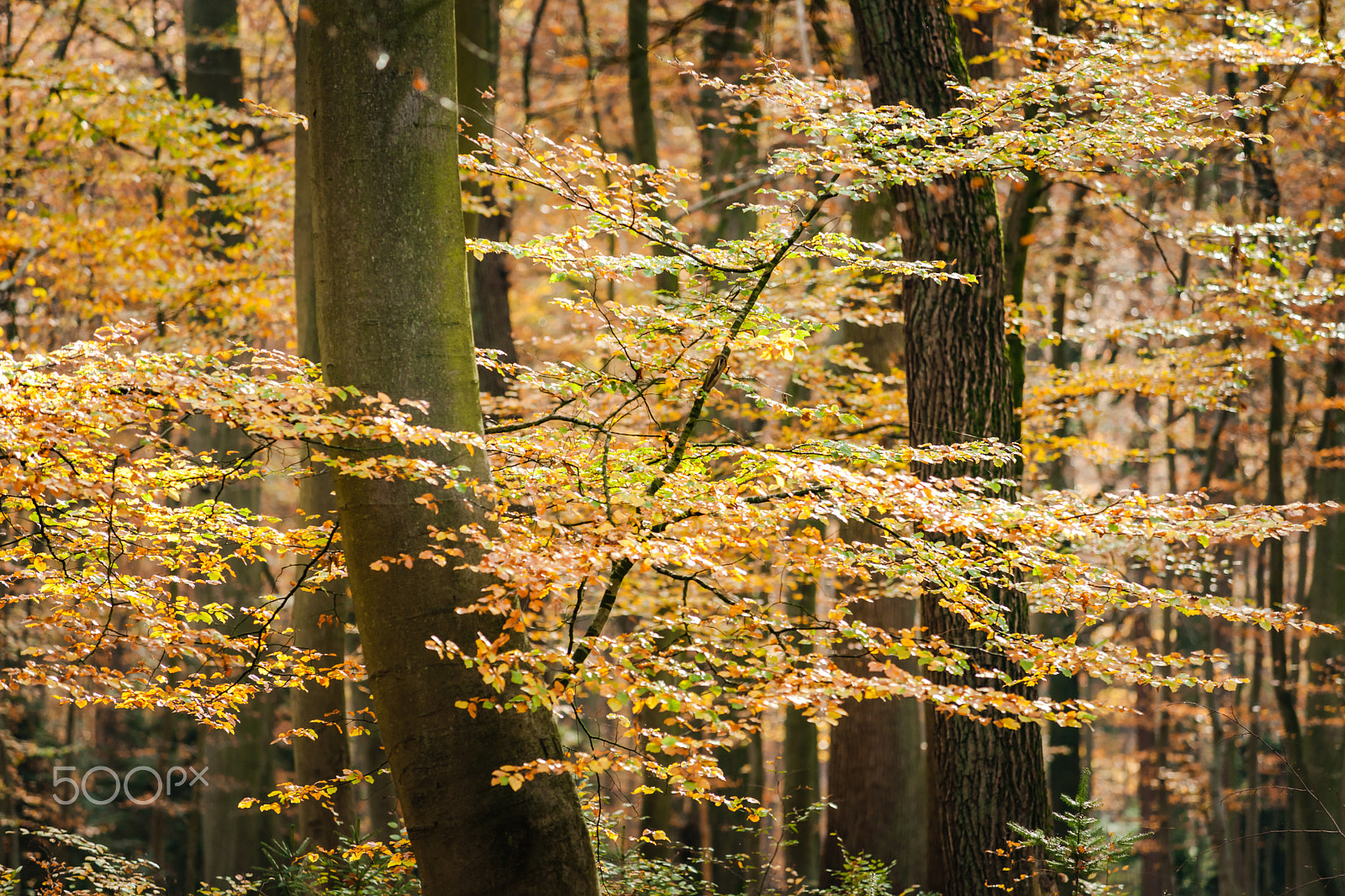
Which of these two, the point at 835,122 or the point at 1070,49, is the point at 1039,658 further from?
the point at 1070,49

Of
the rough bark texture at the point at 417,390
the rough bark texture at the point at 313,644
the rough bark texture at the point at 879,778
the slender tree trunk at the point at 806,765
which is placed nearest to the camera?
the rough bark texture at the point at 417,390

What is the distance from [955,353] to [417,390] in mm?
3434

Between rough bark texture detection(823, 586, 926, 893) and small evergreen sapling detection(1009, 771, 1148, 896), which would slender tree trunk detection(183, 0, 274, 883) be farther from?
small evergreen sapling detection(1009, 771, 1148, 896)

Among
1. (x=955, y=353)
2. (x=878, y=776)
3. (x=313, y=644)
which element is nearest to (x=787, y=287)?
(x=955, y=353)

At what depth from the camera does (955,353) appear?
231 inches

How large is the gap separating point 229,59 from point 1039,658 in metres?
10.2

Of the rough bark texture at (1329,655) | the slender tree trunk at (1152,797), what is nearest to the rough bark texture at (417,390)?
the rough bark texture at (1329,655)

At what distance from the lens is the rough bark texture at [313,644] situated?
5988 millimetres

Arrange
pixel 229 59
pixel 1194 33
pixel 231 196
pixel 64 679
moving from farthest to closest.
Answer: pixel 229 59 < pixel 231 196 < pixel 1194 33 < pixel 64 679

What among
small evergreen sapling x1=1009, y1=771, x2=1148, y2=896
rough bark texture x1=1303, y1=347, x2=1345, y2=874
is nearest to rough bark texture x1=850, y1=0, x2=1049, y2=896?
small evergreen sapling x1=1009, y1=771, x2=1148, y2=896

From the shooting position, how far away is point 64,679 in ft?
14.0

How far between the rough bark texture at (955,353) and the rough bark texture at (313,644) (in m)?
3.56

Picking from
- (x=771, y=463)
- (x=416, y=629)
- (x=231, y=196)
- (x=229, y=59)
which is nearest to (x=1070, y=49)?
(x=771, y=463)

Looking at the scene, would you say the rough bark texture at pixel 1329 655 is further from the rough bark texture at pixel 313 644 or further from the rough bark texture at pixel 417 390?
the rough bark texture at pixel 417 390
